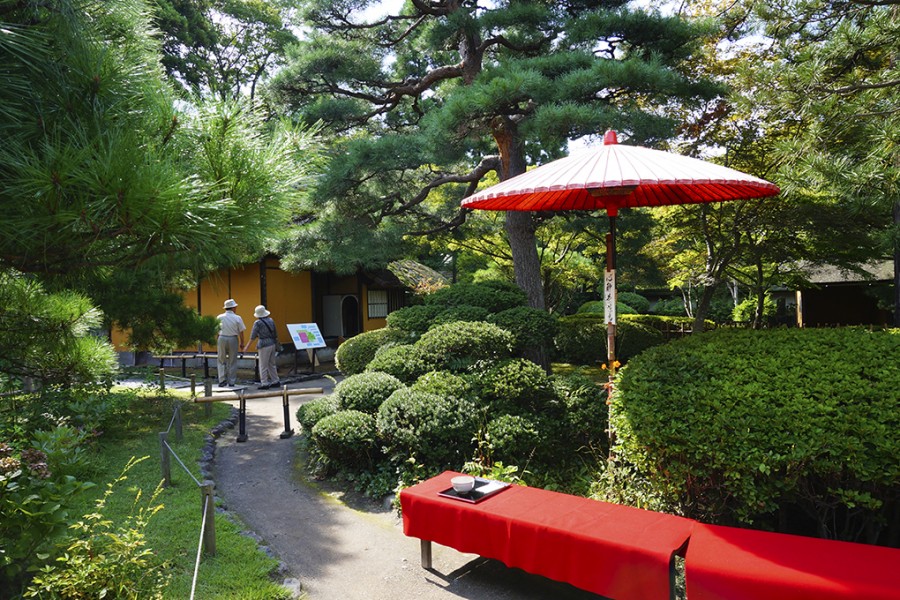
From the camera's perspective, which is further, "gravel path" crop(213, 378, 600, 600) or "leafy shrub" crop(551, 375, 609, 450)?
"leafy shrub" crop(551, 375, 609, 450)

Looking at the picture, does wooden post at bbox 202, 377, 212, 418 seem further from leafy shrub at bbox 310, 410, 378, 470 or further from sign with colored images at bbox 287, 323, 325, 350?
sign with colored images at bbox 287, 323, 325, 350

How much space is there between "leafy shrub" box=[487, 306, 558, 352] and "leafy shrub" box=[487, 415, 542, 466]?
4.63ft

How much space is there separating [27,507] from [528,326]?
503 cm

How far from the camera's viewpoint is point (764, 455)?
10.6 ft

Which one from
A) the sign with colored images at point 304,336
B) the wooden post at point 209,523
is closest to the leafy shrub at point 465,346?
the wooden post at point 209,523

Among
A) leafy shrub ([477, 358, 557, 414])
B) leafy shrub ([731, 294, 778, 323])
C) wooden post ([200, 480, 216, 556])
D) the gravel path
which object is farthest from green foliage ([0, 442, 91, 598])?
leafy shrub ([731, 294, 778, 323])

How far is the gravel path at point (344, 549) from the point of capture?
362cm

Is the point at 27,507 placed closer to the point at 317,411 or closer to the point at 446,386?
the point at 446,386

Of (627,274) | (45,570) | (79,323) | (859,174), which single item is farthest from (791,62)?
(627,274)

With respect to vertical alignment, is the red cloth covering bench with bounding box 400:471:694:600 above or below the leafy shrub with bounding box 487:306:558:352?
below

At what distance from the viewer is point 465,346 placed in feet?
20.1

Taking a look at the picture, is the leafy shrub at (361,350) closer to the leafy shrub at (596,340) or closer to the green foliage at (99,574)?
the green foliage at (99,574)

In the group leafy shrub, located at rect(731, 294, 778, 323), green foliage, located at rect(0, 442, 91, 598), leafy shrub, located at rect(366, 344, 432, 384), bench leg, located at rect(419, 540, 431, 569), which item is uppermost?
leafy shrub, located at rect(731, 294, 778, 323)

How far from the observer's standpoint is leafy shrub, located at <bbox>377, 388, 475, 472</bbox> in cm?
517
